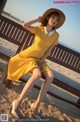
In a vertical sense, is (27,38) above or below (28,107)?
above

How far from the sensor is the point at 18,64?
466 cm

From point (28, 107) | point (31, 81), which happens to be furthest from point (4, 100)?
point (31, 81)

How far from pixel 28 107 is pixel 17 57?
104 centimetres

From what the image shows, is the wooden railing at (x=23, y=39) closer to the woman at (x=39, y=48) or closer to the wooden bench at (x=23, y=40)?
the wooden bench at (x=23, y=40)

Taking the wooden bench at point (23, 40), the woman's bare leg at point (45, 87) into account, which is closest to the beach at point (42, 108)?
the woman's bare leg at point (45, 87)

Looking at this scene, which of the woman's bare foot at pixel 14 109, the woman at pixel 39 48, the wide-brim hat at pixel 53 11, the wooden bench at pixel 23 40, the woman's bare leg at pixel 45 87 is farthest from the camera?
the wooden bench at pixel 23 40

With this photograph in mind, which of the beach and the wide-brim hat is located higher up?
the wide-brim hat

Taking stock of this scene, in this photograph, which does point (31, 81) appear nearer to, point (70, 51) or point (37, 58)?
point (37, 58)

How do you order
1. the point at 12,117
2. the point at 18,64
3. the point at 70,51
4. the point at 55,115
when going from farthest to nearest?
the point at 70,51 → the point at 55,115 → the point at 18,64 → the point at 12,117

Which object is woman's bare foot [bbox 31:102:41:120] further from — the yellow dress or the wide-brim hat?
the wide-brim hat

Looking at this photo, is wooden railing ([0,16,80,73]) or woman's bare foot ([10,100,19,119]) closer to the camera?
woman's bare foot ([10,100,19,119])

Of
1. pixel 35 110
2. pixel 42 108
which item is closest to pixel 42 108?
pixel 42 108

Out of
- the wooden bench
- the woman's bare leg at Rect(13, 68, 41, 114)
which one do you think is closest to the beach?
the woman's bare leg at Rect(13, 68, 41, 114)

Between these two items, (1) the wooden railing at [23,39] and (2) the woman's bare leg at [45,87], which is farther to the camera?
(1) the wooden railing at [23,39]
